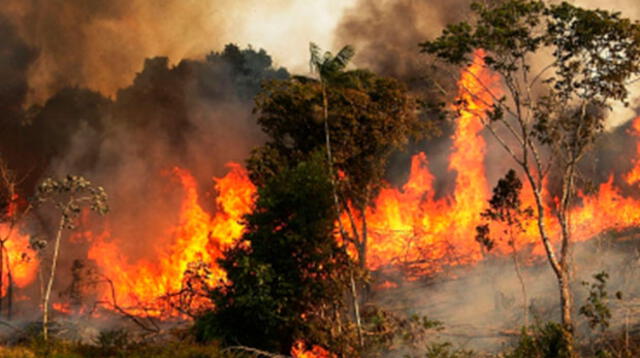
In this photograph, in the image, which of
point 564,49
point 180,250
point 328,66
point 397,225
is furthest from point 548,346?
point 180,250

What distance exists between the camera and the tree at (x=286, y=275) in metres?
19.0

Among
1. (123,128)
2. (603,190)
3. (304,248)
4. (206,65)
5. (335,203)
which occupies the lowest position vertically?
(304,248)

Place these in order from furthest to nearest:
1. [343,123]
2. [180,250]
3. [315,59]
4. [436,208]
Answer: [436,208] → [180,250] → [343,123] → [315,59]

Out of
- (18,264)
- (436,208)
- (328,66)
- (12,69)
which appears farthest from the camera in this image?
(12,69)

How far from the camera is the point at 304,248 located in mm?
19859

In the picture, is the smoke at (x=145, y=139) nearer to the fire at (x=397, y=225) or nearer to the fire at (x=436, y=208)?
the fire at (x=397, y=225)

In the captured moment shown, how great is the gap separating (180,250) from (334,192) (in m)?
26.4

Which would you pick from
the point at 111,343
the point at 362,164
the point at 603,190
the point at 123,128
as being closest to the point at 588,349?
the point at 362,164

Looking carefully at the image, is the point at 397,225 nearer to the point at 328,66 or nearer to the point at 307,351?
the point at 307,351

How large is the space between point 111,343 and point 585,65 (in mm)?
20784

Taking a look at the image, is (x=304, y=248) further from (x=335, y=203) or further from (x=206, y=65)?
(x=206, y=65)

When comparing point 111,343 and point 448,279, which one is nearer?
point 111,343

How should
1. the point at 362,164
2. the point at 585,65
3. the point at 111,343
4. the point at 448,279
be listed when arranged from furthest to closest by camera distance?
the point at 448,279 → the point at 362,164 → the point at 585,65 → the point at 111,343

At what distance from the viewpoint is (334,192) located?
2055cm
